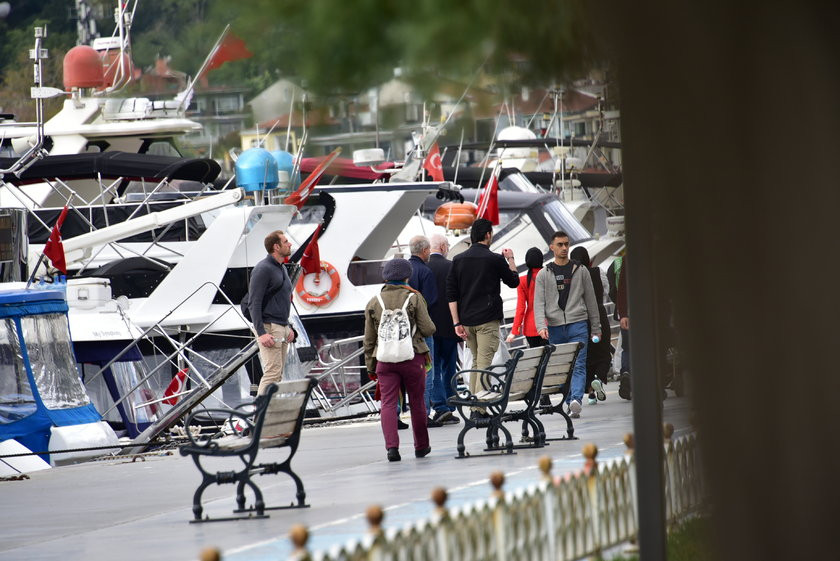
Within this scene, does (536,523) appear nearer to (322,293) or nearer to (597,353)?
(597,353)

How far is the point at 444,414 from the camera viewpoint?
591 inches

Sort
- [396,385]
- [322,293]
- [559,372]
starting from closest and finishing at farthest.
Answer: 1. [396,385]
2. [559,372]
3. [322,293]

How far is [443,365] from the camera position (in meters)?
15.0

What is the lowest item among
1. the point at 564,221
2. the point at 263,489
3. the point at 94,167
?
the point at 263,489

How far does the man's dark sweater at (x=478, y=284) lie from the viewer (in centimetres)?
1438

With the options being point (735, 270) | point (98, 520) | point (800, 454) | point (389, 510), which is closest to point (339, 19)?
point (735, 270)

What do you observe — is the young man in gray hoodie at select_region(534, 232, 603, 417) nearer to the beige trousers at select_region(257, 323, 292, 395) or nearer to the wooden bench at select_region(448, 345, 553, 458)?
the wooden bench at select_region(448, 345, 553, 458)

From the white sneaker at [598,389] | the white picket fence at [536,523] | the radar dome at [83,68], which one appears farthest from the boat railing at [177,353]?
the radar dome at [83,68]

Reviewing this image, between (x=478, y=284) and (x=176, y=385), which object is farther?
(x=176, y=385)

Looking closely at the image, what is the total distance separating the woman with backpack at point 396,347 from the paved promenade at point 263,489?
0.33 m

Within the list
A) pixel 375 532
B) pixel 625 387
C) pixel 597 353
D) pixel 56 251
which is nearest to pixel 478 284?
pixel 597 353

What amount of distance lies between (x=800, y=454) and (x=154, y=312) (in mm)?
17530

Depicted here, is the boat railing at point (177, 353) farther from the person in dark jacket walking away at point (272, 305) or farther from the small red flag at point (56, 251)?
the person in dark jacket walking away at point (272, 305)

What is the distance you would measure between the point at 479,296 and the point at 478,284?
0.12 m
